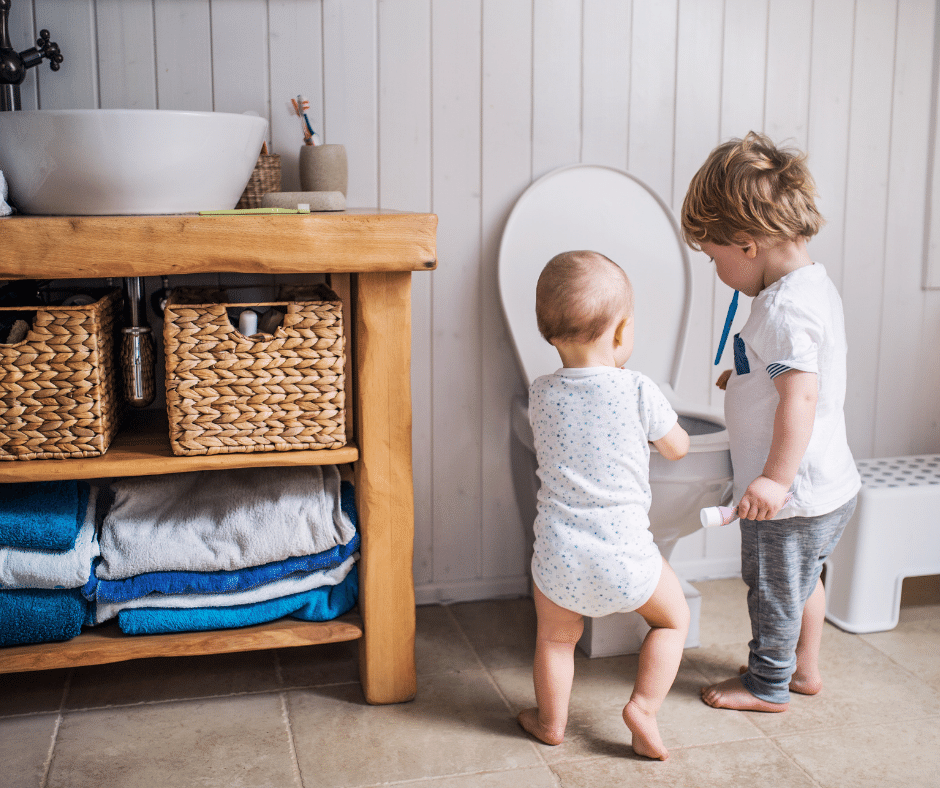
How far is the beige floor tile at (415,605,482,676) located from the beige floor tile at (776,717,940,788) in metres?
0.55

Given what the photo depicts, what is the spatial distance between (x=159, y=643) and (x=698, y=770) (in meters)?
0.81

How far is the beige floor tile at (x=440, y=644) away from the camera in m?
1.59

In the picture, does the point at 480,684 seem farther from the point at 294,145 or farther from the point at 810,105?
the point at 810,105

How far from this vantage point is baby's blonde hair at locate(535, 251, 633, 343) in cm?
121

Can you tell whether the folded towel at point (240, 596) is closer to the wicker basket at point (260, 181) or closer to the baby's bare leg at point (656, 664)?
the baby's bare leg at point (656, 664)

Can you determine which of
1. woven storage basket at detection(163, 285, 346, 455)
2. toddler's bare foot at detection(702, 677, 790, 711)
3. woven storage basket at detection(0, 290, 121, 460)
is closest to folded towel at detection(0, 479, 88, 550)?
woven storage basket at detection(0, 290, 121, 460)

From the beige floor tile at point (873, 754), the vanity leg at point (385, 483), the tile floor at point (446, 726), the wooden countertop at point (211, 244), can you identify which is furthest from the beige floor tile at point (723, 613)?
the wooden countertop at point (211, 244)

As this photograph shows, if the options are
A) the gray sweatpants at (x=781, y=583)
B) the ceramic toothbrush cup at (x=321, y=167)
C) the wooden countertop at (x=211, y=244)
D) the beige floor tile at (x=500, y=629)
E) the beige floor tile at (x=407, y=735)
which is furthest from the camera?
the beige floor tile at (x=500, y=629)

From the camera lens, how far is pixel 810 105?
186 cm

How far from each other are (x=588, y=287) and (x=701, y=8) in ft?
2.88

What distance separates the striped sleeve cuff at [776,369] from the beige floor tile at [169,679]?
95cm

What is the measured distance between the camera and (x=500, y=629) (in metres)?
1.74

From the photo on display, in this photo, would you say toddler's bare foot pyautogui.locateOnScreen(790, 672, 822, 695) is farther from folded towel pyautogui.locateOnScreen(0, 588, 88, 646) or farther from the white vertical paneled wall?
folded towel pyautogui.locateOnScreen(0, 588, 88, 646)

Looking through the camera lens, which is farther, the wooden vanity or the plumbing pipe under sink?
the plumbing pipe under sink
